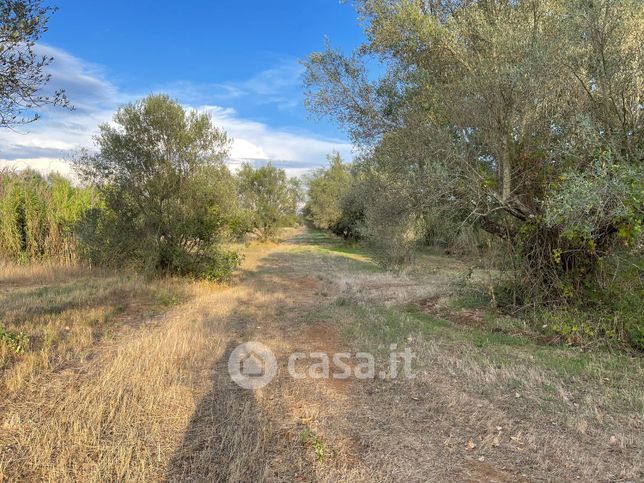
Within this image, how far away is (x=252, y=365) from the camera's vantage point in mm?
5613

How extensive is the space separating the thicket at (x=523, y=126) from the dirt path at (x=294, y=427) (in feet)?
10.2

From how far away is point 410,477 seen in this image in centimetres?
309

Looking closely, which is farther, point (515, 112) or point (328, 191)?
point (328, 191)

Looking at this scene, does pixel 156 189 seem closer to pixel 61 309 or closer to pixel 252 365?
pixel 61 309

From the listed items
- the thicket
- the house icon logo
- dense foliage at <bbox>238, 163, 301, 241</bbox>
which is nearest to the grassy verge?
the house icon logo

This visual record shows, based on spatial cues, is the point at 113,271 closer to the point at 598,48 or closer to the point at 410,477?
the point at 410,477

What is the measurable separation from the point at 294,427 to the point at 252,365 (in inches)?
75.6

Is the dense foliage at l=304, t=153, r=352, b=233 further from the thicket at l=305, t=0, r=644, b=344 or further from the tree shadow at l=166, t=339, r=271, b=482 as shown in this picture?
the tree shadow at l=166, t=339, r=271, b=482

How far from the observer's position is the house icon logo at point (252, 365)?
196 inches

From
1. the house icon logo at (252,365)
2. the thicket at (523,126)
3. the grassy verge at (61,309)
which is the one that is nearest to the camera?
the house icon logo at (252,365)

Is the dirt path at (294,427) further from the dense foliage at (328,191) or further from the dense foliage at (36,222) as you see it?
the dense foliage at (328,191)

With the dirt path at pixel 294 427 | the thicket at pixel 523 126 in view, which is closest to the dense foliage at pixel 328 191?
the thicket at pixel 523 126

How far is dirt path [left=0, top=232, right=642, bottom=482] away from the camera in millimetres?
3137

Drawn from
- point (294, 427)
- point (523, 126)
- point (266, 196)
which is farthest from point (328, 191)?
point (294, 427)
